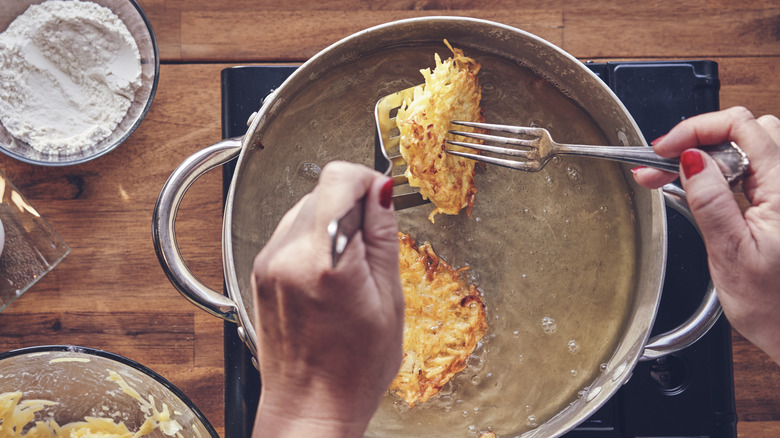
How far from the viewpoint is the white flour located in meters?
1.11

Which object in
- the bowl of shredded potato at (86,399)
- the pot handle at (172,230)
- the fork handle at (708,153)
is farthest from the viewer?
the bowl of shredded potato at (86,399)

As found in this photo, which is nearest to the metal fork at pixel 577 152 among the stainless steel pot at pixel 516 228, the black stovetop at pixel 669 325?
the stainless steel pot at pixel 516 228

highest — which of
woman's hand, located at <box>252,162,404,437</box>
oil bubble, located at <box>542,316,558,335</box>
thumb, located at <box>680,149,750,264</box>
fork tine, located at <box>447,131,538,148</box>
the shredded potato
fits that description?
fork tine, located at <box>447,131,538,148</box>

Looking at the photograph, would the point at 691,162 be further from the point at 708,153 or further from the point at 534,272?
the point at 534,272

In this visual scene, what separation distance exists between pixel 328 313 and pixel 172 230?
0.39 m

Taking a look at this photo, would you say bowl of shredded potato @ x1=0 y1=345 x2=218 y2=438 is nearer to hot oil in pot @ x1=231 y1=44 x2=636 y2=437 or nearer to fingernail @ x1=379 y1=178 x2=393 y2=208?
hot oil in pot @ x1=231 y1=44 x2=636 y2=437

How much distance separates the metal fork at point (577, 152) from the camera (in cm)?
77

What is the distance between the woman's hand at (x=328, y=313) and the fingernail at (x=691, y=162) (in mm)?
386

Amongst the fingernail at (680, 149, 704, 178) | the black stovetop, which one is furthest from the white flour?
the fingernail at (680, 149, 704, 178)

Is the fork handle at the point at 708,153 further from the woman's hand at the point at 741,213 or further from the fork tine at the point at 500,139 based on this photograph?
the fork tine at the point at 500,139

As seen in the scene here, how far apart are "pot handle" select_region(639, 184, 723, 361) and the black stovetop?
11 centimetres

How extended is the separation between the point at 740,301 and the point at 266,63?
0.92 m

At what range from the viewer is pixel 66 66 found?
1.12 meters

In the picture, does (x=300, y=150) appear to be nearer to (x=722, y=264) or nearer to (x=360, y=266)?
(x=360, y=266)
